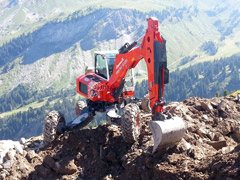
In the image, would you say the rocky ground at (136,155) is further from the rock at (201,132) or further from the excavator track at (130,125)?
the excavator track at (130,125)

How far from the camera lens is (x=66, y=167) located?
13.1 metres

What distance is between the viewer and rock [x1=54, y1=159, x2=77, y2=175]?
13070mm

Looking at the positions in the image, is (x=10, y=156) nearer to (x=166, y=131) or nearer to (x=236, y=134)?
(x=166, y=131)

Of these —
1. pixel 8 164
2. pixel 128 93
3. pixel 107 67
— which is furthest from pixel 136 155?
pixel 107 67

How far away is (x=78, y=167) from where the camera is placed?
1335 centimetres

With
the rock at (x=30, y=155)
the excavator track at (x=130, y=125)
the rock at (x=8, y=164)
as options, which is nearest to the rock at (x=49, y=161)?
the rock at (x=30, y=155)

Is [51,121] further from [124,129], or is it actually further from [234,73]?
[234,73]

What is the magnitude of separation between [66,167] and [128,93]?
663 cm

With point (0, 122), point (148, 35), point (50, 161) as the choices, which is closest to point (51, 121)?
point (50, 161)

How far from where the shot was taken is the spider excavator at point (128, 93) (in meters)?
12.4

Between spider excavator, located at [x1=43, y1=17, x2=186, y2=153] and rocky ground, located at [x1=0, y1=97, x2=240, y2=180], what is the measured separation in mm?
582

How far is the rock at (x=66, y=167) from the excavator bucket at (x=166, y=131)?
3412 mm

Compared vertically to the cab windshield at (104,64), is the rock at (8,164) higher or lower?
lower

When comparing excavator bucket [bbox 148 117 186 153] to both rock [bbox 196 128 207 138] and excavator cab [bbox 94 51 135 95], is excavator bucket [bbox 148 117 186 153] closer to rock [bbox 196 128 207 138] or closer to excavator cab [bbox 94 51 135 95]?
rock [bbox 196 128 207 138]
